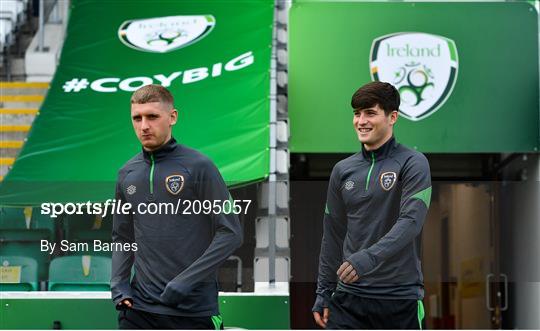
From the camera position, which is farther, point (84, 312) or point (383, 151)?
point (84, 312)

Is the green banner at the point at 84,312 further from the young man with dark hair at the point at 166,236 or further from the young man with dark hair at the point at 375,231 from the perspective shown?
the young man with dark hair at the point at 375,231

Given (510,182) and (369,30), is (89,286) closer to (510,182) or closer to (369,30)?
(369,30)

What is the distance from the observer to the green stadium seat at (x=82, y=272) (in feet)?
17.0

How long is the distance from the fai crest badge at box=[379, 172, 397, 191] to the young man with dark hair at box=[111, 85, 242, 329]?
25.8 inches

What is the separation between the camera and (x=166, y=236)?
186 inches

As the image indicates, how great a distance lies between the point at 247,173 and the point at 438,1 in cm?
306

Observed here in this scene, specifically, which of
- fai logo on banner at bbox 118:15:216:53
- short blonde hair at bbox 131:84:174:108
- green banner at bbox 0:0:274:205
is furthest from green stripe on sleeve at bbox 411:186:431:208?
fai logo on banner at bbox 118:15:216:53

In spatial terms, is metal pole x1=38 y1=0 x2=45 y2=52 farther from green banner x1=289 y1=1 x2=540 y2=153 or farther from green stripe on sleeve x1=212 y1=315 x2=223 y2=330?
green stripe on sleeve x1=212 y1=315 x2=223 y2=330

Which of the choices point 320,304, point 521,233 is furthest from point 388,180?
point 521,233

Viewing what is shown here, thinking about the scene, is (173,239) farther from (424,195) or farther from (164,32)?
(164,32)

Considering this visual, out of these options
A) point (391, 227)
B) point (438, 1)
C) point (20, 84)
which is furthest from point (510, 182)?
point (391, 227)

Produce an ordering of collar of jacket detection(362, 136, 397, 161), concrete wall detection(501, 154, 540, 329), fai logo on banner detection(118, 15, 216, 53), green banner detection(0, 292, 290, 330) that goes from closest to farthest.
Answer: collar of jacket detection(362, 136, 397, 161), green banner detection(0, 292, 290, 330), concrete wall detection(501, 154, 540, 329), fai logo on banner detection(118, 15, 216, 53)

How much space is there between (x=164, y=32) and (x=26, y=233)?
3850mm

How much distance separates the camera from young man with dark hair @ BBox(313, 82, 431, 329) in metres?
4.70
